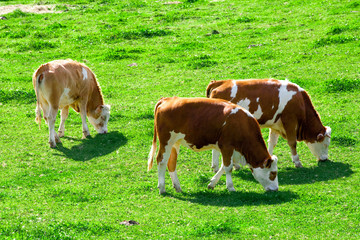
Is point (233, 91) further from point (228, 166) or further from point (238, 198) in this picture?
point (238, 198)

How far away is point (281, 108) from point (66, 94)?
20.8 ft

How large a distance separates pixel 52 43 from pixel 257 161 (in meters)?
16.0

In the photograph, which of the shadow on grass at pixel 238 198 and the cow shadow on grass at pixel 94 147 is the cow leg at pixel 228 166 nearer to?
the shadow on grass at pixel 238 198

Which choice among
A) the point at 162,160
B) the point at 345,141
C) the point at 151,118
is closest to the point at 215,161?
the point at 162,160

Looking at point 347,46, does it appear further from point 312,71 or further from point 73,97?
point 73,97

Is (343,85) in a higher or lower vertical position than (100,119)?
higher

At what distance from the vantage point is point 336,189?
12.6 meters

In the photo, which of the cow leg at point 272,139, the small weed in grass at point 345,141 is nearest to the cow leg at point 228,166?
the cow leg at point 272,139

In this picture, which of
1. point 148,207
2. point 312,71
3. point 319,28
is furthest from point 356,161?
point 319,28

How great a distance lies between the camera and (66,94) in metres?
17.4

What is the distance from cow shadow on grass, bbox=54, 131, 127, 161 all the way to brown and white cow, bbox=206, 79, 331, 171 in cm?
335

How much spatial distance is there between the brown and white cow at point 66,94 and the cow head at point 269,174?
6376mm

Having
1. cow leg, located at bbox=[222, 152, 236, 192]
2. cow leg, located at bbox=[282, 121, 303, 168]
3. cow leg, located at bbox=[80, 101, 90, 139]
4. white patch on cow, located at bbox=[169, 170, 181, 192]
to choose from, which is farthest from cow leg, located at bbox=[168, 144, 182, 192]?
cow leg, located at bbox=[80, 101, 90, 139]

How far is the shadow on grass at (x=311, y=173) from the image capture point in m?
13.6
